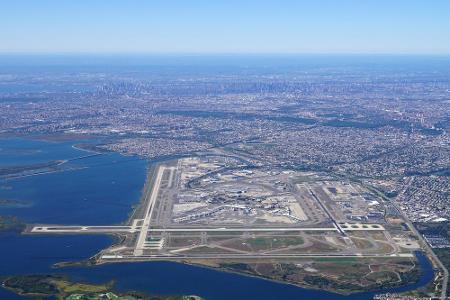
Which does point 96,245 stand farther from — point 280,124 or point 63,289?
point 280,124

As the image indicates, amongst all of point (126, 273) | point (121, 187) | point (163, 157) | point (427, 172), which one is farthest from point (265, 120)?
point (126, 273)

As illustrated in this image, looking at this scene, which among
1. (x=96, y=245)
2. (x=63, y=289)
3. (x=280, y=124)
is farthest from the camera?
(x=280, y=124)

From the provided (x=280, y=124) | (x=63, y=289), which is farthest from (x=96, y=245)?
(x=280, y=124)

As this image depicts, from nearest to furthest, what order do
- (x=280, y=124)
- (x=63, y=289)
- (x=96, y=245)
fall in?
(x=63, y=289)
(x=96, y=245)
(x=280, y=124)

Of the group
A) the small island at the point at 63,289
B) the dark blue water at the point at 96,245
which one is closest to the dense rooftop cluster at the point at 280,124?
Result: the dark blue water at the point at 96,245

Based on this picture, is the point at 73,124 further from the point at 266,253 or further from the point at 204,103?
the point at 266,253

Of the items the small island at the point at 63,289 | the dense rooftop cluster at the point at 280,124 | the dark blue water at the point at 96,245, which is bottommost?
the dense rooftop cluster at the point at 280,124

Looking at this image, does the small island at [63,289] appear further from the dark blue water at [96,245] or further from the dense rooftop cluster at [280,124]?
the dense rooftop cluster at [280,124]

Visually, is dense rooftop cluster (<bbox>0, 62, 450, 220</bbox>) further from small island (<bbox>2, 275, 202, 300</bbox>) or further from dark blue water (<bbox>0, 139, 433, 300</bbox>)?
small island (<bbox>2, 275, 202, 300</bbox>)
